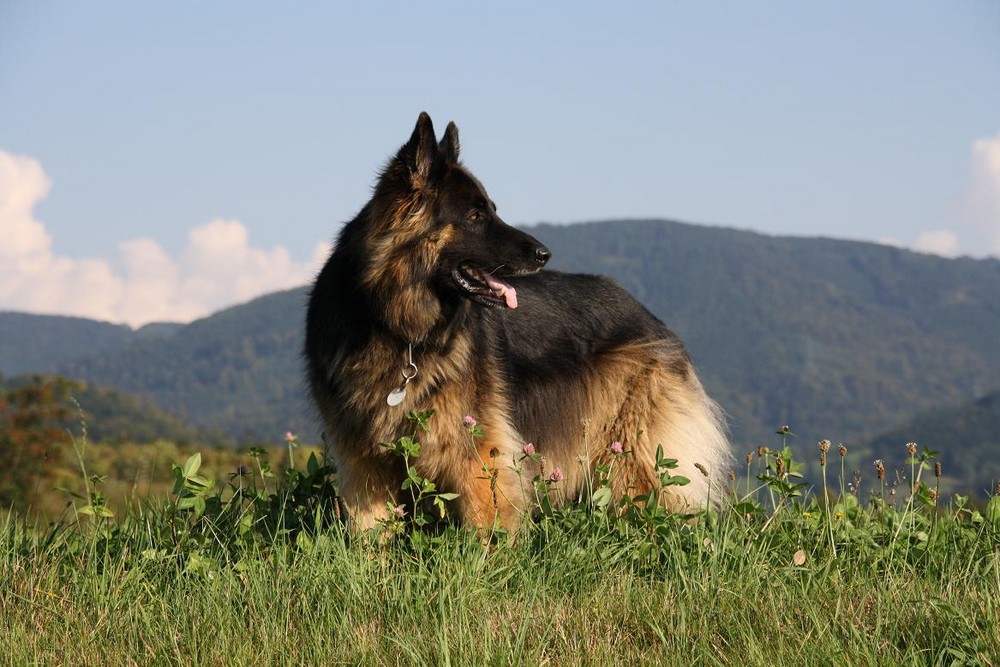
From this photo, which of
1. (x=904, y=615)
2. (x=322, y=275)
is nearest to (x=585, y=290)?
(x=322, y=275)

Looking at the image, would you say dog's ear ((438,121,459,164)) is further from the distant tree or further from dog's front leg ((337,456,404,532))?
the distant tree

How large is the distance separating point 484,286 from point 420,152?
0.85 metres

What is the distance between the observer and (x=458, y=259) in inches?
230

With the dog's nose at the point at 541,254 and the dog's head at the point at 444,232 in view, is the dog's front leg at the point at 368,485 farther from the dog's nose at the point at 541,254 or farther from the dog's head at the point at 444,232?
the dog's nose at the point at 541,254

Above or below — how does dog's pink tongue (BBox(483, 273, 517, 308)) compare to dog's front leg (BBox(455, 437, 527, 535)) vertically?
above

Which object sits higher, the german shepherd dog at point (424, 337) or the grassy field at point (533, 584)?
the german shepherd dog at point (424, 337)

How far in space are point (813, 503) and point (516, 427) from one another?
1.84m

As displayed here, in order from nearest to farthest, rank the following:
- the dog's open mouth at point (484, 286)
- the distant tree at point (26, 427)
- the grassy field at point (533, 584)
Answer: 1. the grassy field at point (533, 584)
2. the dog's open mouth at point (484, 286)
3. the distant tree at point (26, 427)

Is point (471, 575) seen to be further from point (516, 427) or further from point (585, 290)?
point (585, 290)

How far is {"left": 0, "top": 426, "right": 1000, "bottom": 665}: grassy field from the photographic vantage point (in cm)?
405

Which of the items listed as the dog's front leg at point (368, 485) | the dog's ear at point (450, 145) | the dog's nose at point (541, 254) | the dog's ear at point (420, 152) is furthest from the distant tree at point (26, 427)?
the dog's nose at point (541, 254)

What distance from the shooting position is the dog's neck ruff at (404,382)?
18.5ft

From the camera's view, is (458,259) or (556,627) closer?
(556,627)

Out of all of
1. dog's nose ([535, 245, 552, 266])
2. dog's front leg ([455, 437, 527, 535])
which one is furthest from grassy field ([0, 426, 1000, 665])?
dog's nose ([535, 245, 552, 266])
